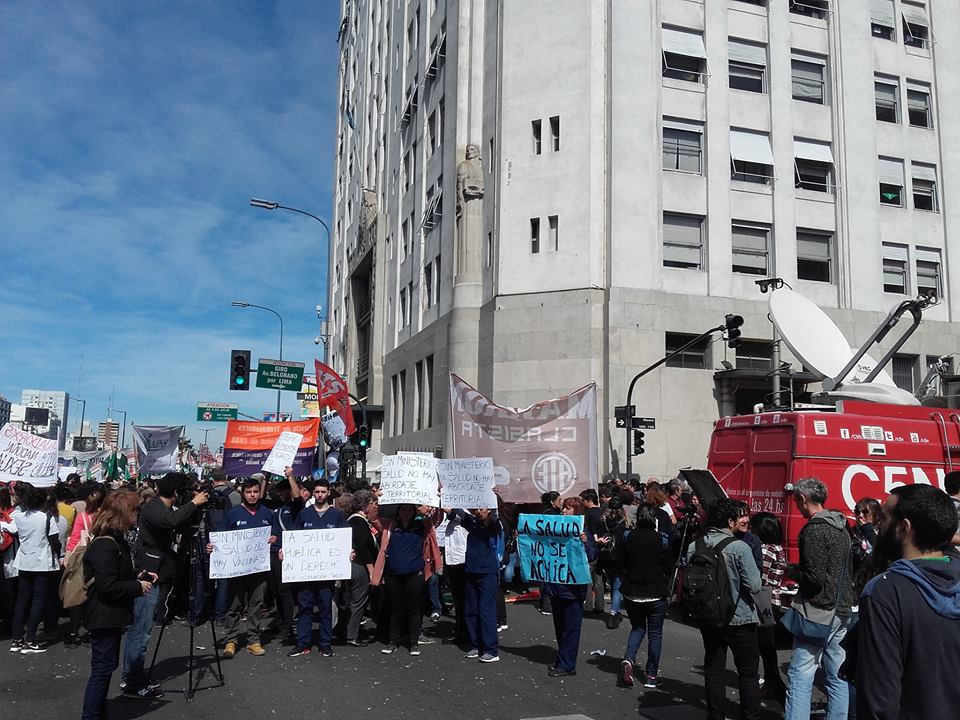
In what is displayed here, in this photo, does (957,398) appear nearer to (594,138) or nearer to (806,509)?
(806,509)

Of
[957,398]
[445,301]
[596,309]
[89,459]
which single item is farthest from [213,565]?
[89,459]

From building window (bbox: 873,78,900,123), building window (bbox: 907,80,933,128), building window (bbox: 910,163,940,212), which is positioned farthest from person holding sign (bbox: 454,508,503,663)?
building window (bbox: 907,80,933,128)

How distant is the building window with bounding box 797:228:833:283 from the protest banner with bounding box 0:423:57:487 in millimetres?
23361

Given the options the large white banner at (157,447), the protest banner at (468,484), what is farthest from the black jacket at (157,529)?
the large white banner at (157,447)

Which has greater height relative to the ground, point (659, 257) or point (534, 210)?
point (534, 210)

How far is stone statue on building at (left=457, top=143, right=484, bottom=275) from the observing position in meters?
29.4

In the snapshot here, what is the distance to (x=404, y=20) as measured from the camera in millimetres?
43375

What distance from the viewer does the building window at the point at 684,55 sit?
27.4m

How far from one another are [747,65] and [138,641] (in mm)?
27099

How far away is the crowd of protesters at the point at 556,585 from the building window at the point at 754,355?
1494 cm

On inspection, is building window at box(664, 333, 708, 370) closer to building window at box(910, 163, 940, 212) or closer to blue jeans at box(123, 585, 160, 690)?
building window at box(910, 163, 940, 212)

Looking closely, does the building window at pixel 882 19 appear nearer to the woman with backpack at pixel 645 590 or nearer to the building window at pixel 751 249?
the building window at pixel 751 249

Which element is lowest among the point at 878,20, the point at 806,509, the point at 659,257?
the point at 806,509

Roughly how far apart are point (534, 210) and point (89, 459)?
20.9m
